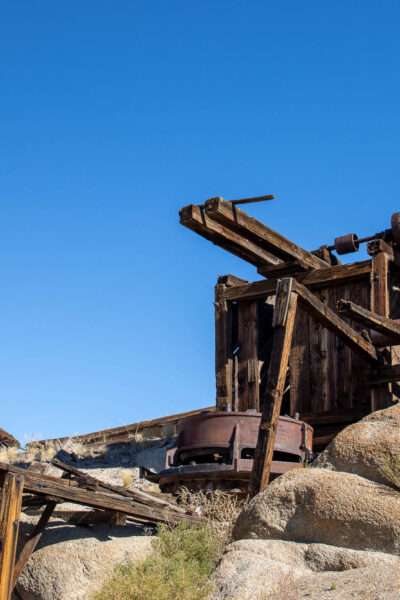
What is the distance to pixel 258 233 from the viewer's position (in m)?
16.5

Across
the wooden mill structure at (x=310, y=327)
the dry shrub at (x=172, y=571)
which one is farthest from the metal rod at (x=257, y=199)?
the dry shrub at (x=172, y=571)

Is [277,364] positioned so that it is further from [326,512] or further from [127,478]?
[127,478]

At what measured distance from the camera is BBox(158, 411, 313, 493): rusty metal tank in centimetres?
1279

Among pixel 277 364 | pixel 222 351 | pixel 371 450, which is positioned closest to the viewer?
pixel 371 450

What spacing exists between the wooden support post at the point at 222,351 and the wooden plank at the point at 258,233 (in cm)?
147

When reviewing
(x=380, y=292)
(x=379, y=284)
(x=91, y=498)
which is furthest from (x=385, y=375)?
(x=91, y=498)

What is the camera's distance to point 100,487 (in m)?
11.7

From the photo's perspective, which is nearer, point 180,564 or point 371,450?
point 180,564

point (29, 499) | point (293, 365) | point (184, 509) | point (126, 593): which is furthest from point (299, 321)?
point (126, 593)

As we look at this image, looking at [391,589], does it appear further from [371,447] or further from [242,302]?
[242,302]

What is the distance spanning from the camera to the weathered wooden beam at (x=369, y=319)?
13.1 meters

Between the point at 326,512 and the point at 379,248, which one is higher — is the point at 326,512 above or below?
below

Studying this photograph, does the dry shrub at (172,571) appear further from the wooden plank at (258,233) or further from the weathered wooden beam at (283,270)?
the weathered wooden beam at (283,270)

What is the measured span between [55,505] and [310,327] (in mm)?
7418
